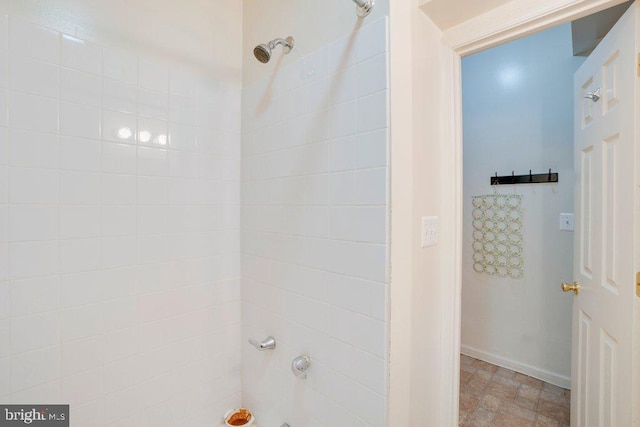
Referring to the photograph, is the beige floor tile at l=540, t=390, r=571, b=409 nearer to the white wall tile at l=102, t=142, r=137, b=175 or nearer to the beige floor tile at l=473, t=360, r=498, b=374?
the beige floor tile at l=473, t=360, r=498, b=374

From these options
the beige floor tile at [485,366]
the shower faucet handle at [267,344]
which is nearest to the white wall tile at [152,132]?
the shower faucet handle at [267,344]

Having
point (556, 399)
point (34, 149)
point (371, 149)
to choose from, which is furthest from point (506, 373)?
point (34, 149)

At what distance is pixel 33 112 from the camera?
35.1 inches

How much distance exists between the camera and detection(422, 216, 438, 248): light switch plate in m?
0.98

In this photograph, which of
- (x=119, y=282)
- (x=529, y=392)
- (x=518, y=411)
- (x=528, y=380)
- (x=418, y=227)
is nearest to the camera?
(x=418, y=227)

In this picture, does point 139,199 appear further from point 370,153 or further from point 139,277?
point 370,153

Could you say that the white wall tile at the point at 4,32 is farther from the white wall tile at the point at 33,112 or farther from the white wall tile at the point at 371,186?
the white wall tile at the point at 371,186

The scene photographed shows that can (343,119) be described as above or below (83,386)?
above

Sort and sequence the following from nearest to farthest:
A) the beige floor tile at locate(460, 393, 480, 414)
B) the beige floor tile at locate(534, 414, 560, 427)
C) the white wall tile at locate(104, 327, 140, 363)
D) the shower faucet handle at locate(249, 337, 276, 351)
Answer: the white wall tile at locate(104, 327, 140, 363)
the shower faucet handle at locate(249, 337, 276, 351)
the beige floor tile at locate(534, 414, 560, 427)
the beige floor tile at locate(460, 393, 480, 414)

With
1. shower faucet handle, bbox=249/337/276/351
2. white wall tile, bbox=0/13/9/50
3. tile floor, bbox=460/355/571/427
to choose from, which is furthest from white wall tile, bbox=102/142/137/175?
tile floor, bbox=460/355/571/427

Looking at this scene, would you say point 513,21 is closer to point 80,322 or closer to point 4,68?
point 4,68

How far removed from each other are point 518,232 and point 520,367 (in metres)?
1.08

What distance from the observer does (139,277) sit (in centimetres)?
110

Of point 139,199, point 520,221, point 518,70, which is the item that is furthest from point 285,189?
point 518,70
